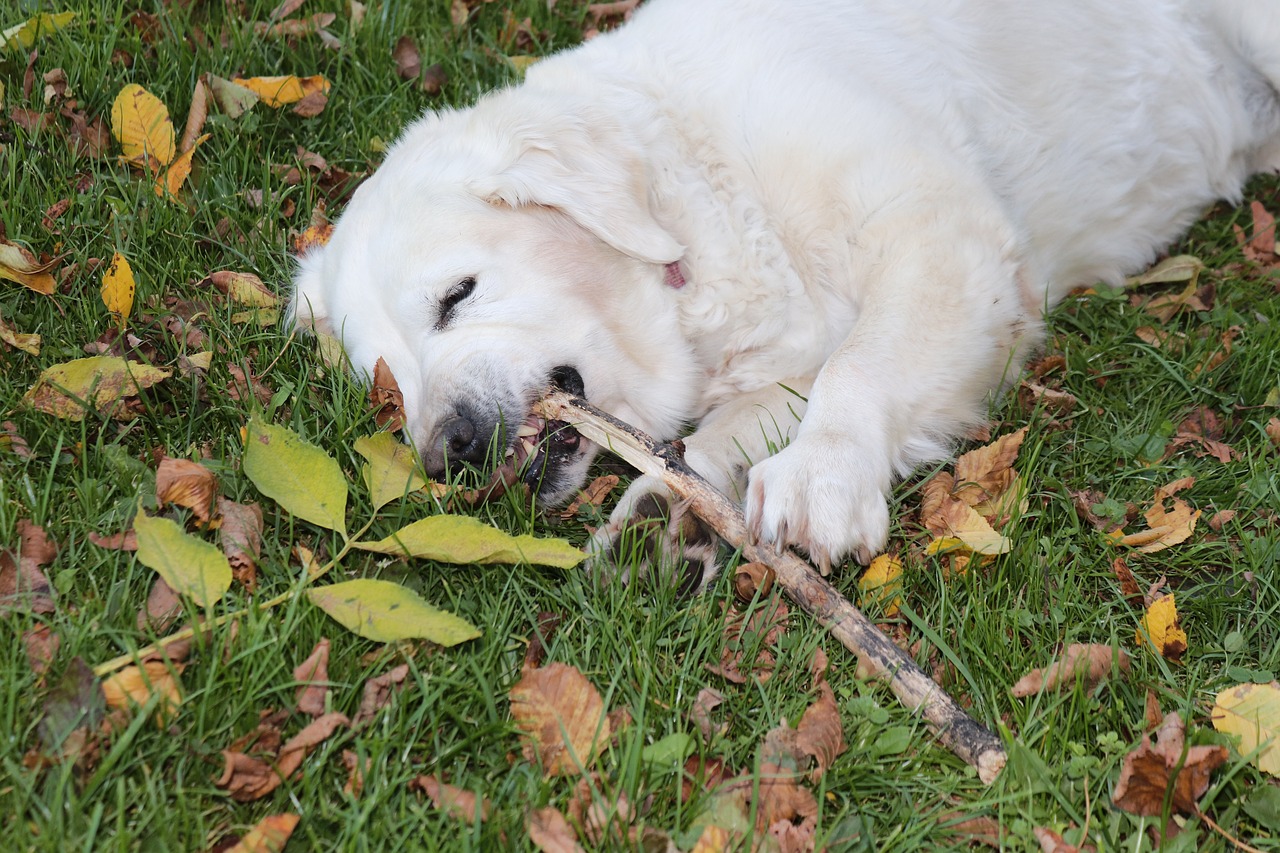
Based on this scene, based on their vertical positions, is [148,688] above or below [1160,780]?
below

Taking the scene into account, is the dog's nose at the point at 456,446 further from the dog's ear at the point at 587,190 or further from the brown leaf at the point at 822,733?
the brown leaf at the point at 822,733

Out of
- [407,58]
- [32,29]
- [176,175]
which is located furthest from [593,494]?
[32,29]

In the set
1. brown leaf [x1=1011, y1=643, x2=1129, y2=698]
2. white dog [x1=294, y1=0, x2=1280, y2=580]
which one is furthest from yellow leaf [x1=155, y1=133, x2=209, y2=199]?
brown leaf [x1=1011, y1=643, x2=1129, y2=698]

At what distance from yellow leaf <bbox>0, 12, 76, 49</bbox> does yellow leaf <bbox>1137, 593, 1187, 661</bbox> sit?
4065 mm

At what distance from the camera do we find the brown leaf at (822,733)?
2145 millimetres

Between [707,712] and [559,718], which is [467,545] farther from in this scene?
[707,712]

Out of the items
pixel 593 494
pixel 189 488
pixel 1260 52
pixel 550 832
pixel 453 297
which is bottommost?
pixel 593 494

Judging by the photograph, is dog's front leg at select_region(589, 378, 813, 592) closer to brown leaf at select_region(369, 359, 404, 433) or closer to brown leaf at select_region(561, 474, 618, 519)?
brown leaf at select_region(561, 474, 618, 519)

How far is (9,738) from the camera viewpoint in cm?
192

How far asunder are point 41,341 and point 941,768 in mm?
2591

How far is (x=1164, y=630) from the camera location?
2506mm

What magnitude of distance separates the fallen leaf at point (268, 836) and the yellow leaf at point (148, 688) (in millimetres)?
277

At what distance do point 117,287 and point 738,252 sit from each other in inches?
71.7

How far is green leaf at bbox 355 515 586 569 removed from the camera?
7.90ft
